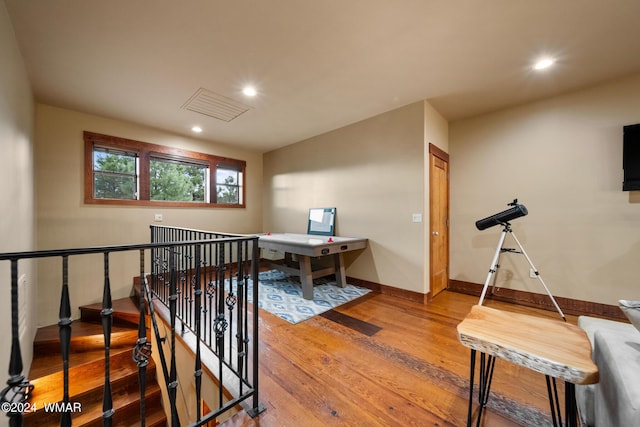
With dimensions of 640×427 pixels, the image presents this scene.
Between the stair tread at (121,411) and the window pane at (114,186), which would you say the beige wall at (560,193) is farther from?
the window pane at (114,186)

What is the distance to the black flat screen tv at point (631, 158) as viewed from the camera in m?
2.47

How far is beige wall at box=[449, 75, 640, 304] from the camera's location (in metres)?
2.61

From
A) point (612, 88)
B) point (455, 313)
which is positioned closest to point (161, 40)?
point (455, 313)

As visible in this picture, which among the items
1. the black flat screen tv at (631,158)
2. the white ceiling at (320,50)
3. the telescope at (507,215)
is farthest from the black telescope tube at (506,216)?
the white ceiling at (320,50)

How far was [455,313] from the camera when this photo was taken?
109 inches

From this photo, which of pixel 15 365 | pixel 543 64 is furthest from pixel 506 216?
pixel 15 365

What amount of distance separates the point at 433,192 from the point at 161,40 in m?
3.27

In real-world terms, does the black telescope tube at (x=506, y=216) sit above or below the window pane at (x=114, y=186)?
below

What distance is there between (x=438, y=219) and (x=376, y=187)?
95cm

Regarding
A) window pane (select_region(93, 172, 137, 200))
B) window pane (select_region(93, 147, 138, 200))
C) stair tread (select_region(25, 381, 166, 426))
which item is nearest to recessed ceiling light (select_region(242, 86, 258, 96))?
window pane (select_region(93, 147, 138, 200))

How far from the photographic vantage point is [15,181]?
6.76 feet

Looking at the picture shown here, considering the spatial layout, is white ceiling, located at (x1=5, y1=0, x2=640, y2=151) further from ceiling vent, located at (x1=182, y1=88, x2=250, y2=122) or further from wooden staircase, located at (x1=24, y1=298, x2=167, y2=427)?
wooden staircase, located at (x1=24, y1=298, x2=167, y2=427)

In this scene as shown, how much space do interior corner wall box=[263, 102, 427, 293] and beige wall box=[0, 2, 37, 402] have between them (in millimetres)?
3438

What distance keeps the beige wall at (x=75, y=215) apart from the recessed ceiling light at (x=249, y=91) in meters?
2.10
